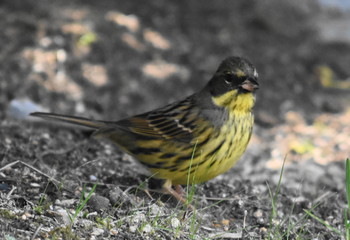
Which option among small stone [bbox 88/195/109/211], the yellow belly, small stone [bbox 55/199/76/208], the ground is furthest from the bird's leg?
small stone [bbox 55/199/76/208]

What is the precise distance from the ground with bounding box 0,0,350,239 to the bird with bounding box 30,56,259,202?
0.62 ft

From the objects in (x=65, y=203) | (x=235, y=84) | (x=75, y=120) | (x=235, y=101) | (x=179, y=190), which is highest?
(x=235, y=84)

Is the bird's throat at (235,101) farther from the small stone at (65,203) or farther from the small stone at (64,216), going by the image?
the small stone at (64,216)

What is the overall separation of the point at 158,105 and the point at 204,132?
2.57 metres

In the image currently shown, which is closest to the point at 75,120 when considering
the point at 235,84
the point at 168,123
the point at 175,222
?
the point at 168,123

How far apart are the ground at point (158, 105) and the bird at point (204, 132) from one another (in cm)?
19

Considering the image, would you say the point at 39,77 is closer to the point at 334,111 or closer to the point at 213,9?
the point at 213,9

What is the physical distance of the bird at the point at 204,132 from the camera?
488cm

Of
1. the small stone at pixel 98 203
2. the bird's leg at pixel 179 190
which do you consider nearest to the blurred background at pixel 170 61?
the bird's leg at pixel 179 190

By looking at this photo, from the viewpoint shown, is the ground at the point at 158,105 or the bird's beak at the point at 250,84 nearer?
the ground at the point at 158,105

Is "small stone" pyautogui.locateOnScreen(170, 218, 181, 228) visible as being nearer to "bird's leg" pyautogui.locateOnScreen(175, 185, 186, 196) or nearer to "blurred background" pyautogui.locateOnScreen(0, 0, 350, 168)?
"bird's leg" pyautogui.locateOnScreen(175, 185, 186, 196)

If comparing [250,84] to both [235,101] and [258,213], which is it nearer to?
[235,101]

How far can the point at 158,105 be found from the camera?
7539mm

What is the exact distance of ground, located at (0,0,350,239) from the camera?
4.42 metres
